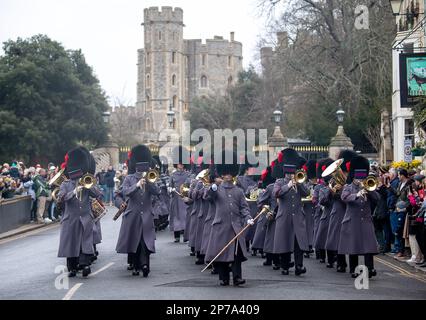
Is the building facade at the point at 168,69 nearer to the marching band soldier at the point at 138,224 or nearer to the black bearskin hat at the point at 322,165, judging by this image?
the black bearskin hat at the point at 322,165

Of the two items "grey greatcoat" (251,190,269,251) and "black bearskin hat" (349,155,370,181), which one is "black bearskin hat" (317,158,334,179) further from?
"black bearskin hat" (349,155,370,181)

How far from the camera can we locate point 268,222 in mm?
17688

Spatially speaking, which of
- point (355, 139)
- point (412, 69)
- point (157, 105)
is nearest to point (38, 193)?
point (412, 69)

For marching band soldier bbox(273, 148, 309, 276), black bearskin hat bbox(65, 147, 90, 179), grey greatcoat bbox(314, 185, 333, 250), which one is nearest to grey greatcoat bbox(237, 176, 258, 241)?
grey greatcoat bbox(314, 185, 333, 250)

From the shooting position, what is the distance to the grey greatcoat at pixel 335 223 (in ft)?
56.9

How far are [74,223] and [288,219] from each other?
3824mm

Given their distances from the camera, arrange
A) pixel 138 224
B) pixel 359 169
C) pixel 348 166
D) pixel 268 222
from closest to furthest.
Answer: pixel 138 224
pixel 359 169
pixel 348 166
pixel 268 222

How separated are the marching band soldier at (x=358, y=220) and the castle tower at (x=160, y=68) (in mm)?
117201

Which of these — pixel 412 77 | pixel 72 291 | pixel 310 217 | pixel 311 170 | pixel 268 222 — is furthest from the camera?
pixel 412 77

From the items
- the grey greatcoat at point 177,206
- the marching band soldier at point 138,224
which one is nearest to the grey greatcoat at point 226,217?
the marching band soldier at point 138,224

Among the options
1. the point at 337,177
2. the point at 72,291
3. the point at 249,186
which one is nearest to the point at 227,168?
the point at 337,177

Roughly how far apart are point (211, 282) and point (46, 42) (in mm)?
47112

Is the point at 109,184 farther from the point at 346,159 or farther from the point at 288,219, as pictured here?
the point at 288,219
